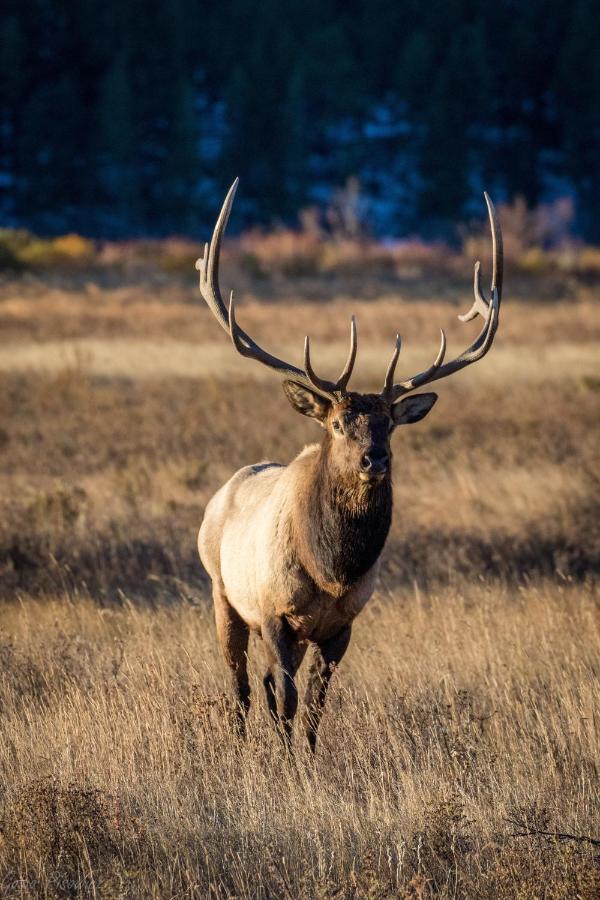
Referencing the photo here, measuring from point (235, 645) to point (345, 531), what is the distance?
1.22 meters

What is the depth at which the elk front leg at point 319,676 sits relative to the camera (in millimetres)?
5932

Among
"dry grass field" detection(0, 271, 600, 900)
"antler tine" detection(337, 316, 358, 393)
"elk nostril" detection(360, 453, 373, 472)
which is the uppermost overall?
"antler tine" detection(337, 316, 358, 393)

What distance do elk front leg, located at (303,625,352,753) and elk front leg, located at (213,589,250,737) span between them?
62 cm

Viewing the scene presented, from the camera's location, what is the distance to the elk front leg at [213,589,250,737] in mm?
6672

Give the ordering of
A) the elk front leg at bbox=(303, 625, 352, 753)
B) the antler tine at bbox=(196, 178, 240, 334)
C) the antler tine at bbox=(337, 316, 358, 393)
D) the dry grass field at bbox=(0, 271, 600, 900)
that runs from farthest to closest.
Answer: the antler tine at bbox=(196, 178, 240, 334) < the elk front leg at bbox=(303, 625, 352, 753) < the antler tine at bbox=(337, 316, 358, 393) < the dry grass field at bbox=(0, 271, 600, 900)

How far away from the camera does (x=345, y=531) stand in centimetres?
582

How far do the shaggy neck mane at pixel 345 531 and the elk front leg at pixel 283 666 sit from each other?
0.34m

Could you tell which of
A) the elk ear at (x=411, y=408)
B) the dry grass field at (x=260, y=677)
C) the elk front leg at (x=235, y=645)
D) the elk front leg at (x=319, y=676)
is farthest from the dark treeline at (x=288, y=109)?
the elk front leg at (x=319, y=676)

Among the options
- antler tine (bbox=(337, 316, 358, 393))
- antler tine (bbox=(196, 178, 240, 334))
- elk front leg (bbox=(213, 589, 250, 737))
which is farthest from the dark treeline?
antler tine (bbox=(337, 316, 358, 393))

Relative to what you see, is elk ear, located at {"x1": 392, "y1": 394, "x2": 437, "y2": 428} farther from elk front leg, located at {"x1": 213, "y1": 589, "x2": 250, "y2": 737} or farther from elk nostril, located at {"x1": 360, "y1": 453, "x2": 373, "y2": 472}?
elk front leg, located at {"x1": 213, "y1": 589, "x2": 250, "y2": 737}

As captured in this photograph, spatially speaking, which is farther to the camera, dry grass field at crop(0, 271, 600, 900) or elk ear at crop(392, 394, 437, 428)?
elk ear at crop(392, 394, 437, 428)

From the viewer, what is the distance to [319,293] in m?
30.7

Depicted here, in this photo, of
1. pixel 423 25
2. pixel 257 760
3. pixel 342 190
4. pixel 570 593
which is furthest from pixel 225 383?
pixel 423 25

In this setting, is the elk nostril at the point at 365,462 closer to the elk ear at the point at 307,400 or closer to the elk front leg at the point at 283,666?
the elk ear at the point at 307,400
